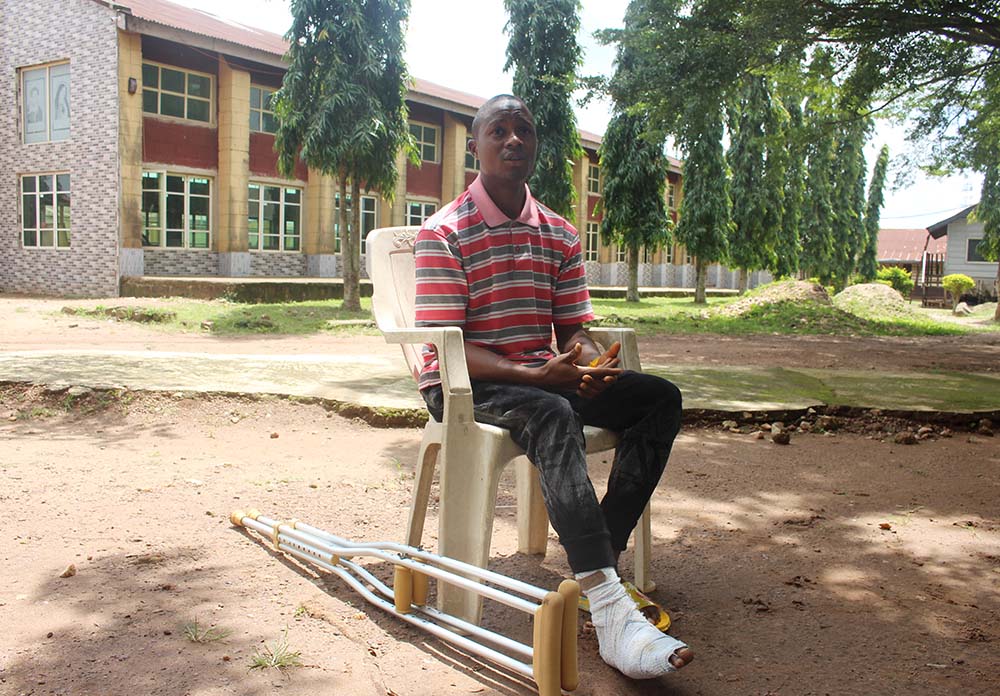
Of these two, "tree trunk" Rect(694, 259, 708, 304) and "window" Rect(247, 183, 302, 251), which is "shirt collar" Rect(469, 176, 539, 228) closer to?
"window" Rect(247, 183, 302, 251)

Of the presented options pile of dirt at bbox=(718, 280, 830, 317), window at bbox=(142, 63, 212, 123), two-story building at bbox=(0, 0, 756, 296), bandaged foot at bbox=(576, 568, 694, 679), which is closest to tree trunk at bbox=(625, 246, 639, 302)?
pile of dirt at bbox=(718, 280, 830, 317)

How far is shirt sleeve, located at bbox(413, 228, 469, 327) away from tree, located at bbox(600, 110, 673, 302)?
73.2 ft

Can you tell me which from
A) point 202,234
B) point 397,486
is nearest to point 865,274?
point 202,234

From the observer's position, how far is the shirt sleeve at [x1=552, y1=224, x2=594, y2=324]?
2.93m

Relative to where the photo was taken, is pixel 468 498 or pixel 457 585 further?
pixel 468 498

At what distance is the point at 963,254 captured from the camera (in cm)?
3938

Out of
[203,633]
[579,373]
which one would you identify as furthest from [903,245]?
[203,633]

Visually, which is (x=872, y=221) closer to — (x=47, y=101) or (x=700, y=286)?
(x=700, y=286)

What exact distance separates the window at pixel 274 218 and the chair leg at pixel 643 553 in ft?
67.0

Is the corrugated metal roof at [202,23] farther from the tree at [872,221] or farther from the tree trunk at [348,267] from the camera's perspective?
the tree at [872,221]

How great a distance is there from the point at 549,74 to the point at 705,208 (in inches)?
266

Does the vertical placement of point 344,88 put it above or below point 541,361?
above

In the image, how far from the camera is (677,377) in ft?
22.4

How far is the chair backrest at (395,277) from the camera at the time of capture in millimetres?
3004
